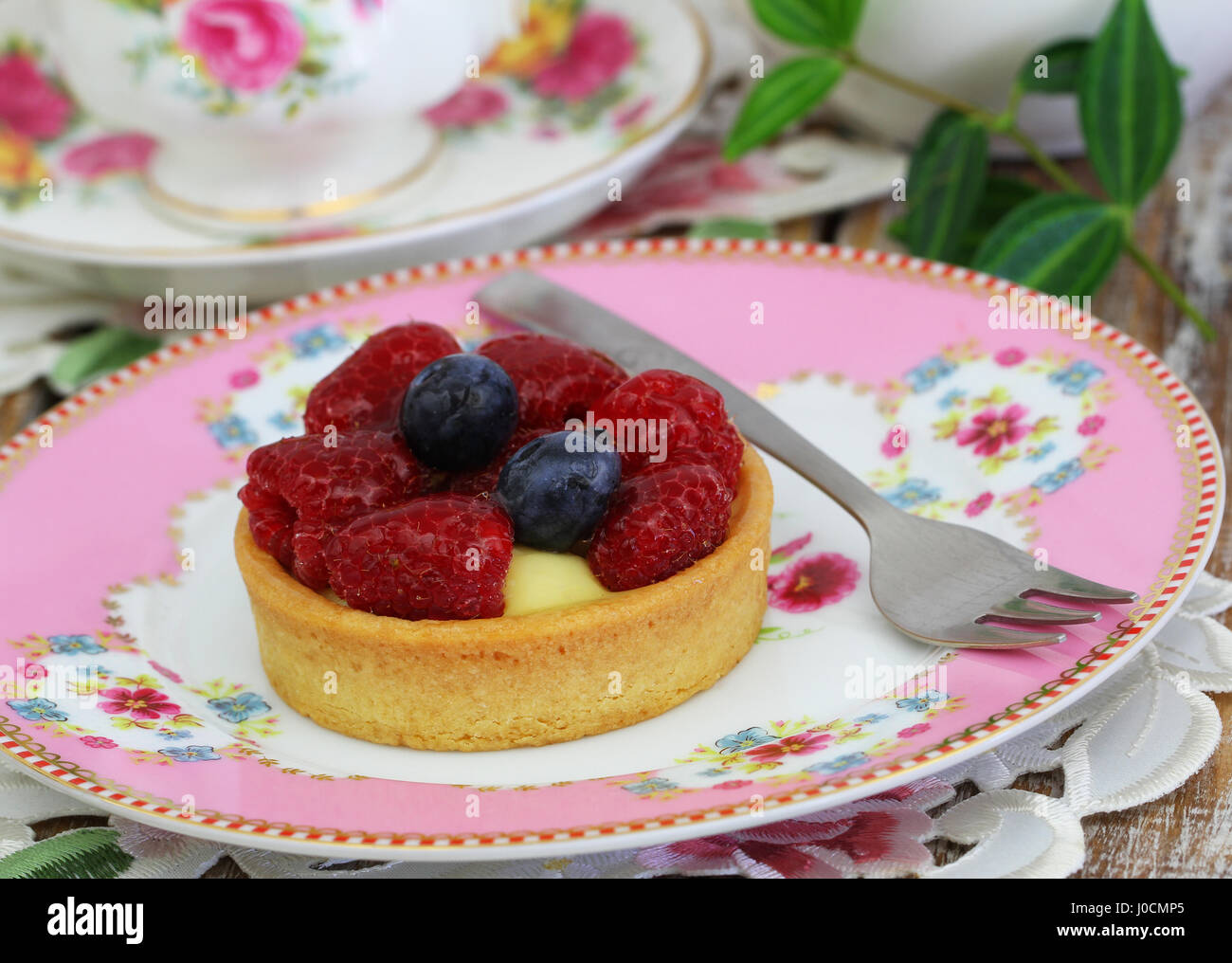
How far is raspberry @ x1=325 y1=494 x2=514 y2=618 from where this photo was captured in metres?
1.45

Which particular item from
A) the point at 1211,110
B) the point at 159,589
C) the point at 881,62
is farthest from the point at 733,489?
the point at 1211,110

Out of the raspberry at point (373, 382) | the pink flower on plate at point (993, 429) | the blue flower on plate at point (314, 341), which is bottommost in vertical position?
the pink flower on plate at point (993, 429)

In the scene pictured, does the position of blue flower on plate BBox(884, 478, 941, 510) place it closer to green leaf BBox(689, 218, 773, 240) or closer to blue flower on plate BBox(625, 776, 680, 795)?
blue flower on plate BBox(625, 776, 680, 795)

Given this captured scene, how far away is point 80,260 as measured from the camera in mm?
2369

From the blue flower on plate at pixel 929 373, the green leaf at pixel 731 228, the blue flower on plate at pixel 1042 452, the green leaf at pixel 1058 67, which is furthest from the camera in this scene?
the green leaf at pixel 731 228

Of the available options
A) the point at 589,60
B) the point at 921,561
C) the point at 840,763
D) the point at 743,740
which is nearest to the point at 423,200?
the point at 589,60

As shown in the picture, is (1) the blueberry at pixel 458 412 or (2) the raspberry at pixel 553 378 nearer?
(1) the blueberry at pixel 458 412

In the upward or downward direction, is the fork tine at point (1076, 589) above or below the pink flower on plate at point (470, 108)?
below

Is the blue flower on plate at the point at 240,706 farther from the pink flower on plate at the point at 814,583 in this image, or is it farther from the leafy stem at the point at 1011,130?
the leafy stem at the point at 1011,130

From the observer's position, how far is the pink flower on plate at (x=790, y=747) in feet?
4.64

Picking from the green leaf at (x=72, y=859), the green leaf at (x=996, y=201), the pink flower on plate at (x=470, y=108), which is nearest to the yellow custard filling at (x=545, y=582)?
the green leaf at (x=72, y=859)

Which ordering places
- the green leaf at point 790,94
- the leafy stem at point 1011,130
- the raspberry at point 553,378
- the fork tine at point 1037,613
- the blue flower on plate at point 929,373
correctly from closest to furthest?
the fork tine at point 1037,613 → the raspberry at point 553,378 → the blue flower on plate at point 929,373 → the leafy stem at point 1011,130 → the green leaf at point 790,94

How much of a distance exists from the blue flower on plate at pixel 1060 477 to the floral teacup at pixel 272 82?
1203 millimetres

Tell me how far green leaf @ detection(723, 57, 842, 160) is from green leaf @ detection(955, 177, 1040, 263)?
312 mm
